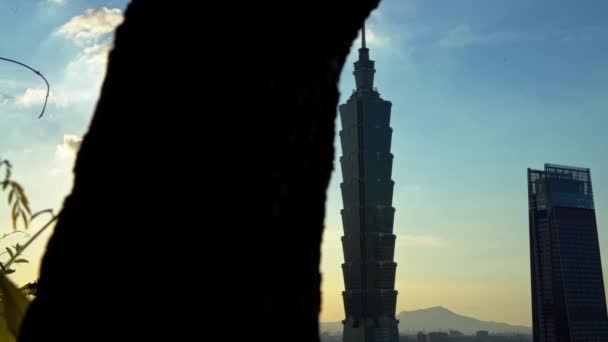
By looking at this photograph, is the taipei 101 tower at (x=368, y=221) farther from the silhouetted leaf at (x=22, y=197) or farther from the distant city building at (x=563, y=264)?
the silhouetted leaf at (x=22, y=197)

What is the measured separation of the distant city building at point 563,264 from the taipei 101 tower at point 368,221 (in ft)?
104

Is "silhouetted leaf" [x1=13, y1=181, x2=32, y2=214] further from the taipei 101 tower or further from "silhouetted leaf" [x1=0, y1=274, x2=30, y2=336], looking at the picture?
the taipei 101 tower

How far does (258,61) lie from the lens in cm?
104

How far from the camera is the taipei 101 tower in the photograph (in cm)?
12581

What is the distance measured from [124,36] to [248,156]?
1.17ft

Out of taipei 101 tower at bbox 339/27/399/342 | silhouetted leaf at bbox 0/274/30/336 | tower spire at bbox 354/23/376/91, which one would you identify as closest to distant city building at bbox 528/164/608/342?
taipei 101 tower at bbox 339/27/399/342

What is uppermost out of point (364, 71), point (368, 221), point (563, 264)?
point (364, 71)

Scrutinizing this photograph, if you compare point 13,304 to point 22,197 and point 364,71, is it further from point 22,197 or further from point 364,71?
point 364,71

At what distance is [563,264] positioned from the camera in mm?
127250

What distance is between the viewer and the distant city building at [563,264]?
414ft

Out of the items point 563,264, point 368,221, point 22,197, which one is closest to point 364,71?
point 368,221

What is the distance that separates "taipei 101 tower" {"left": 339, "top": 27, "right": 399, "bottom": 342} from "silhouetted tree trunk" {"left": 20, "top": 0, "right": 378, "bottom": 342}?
12475cm

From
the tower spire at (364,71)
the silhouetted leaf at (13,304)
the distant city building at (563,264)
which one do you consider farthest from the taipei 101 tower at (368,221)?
the silhouetted leaf at (13,304)

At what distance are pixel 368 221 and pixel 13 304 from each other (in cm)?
12677
